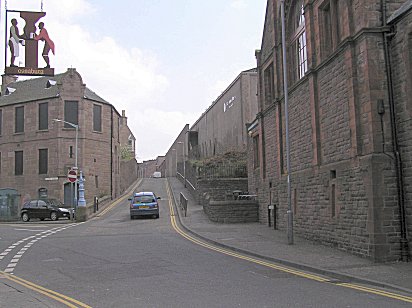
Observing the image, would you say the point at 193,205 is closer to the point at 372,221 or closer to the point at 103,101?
the point at 103,101

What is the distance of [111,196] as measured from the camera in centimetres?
5009

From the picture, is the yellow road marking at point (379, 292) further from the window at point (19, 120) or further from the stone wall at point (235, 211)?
the window at point (19, 120)

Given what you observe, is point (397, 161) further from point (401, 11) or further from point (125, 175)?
point (125, 175)

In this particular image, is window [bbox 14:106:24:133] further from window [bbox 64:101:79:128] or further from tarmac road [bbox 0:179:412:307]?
tarmac road [bbox 0:179:412:307]

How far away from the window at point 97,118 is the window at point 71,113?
2077mm

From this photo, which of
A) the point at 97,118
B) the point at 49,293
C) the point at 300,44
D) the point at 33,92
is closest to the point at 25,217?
the point at 97,118

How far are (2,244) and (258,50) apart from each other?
1553 cm

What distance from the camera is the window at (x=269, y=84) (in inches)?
929

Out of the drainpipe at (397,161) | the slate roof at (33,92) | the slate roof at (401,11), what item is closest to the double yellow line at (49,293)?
the drainpipe at (397,161)

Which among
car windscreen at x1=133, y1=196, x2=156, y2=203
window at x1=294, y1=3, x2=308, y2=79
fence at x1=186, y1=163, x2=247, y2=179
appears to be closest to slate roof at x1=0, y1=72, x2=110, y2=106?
fence at x1=186, y1=163, x2=247, y2=179

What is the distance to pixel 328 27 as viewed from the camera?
16156 mm

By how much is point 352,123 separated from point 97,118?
132ft

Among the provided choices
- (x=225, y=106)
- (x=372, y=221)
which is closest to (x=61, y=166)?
(x=225, y=106)

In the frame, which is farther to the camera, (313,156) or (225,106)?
(225,106)
